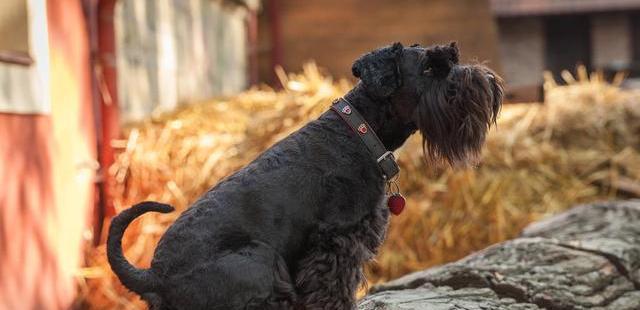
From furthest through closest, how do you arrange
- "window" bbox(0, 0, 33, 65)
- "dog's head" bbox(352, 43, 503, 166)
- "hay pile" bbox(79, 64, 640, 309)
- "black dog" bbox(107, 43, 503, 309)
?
"hay pile" bbox(79, 64, 640, 309)
"window" bbox(0, 0, 33, 65)
"dog's head" bbox(352, 43, 503, 166)
"black dog" bbox(107, 43, 503, 309)

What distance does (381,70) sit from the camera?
3.18m

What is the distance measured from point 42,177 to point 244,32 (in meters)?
6.58

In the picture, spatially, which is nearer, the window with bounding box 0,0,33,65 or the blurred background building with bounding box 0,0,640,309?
the window with bounding box 0,0,33,65

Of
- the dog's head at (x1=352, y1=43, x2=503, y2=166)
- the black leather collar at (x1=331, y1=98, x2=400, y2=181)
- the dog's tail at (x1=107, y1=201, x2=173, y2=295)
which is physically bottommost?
the dog's tail at (x1=107, y1=201, x2=173, y2=295)

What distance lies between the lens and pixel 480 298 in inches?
143

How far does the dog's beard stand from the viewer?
10.4 ft

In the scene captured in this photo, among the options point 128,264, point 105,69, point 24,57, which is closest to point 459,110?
point 128,264

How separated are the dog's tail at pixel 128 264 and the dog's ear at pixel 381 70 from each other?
1.01 meters

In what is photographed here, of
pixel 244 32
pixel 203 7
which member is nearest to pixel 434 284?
pixel 203 7

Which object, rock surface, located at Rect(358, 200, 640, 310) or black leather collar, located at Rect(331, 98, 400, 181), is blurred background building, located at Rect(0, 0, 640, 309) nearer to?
black leather collar, located at Rect(331, 98, 400, 181)

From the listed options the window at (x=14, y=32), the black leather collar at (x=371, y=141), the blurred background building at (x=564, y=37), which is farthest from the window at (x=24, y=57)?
the blurred background building at (x=564, y=37)

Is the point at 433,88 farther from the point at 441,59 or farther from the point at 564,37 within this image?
the point at 564,37

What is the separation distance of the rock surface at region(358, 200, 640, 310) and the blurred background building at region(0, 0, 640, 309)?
1.14 meters

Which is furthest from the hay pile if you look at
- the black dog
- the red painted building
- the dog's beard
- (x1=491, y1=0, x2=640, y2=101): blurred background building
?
(x1=491, y1=0, x2=640, y2=101): blurred background building
